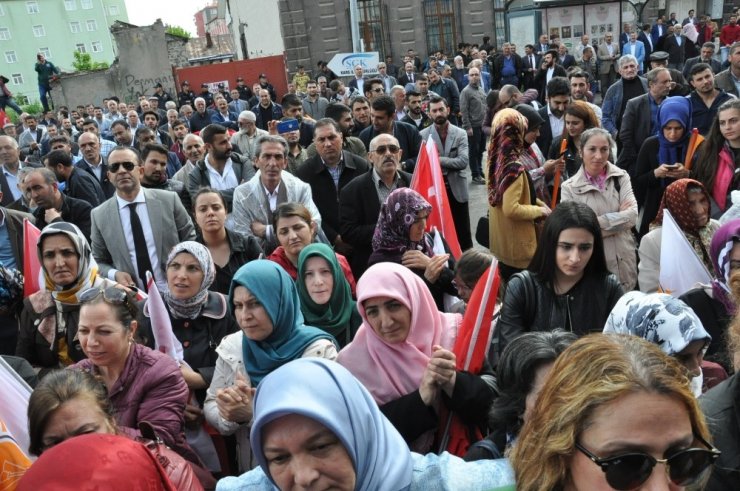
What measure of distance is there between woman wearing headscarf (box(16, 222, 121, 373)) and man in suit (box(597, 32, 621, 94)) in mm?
15170

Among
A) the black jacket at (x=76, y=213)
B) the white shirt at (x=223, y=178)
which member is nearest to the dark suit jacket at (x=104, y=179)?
the white shirt at (x=223, y=178)

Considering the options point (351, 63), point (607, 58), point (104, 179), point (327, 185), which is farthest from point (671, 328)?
point (607, 58)

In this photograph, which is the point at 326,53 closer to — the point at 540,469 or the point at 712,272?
the point at 712,272

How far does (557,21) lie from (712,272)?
15.1m

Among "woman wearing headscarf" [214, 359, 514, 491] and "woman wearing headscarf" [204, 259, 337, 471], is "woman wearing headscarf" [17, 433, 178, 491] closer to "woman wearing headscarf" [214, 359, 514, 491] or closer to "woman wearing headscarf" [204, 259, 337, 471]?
"woman wearing headscarf" [214, 359, 514, 491]

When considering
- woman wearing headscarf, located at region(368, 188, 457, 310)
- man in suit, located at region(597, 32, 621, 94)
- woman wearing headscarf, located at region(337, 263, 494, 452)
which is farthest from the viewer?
man in suit, located at region(597, 32, 621, 94)

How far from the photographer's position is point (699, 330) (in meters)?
2.46

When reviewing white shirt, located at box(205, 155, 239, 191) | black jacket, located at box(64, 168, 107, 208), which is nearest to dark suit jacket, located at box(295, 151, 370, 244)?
white shirt, located at box(205, 155, 239, 191)

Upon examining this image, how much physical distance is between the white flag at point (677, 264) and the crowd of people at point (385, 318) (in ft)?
0.32

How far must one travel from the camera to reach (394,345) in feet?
9.43

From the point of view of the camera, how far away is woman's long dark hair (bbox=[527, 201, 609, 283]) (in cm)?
331

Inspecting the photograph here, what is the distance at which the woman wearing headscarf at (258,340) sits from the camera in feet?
10.1

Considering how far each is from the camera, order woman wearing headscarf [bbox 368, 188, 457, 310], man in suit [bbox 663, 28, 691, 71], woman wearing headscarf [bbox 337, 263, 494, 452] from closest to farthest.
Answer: woman wearing headscarf [bbox 337, 263, 494, 452], woman wearing headscarf [bbox 368, 188, 457, 310], man in suit [bbox 663, 28, 691, 71]

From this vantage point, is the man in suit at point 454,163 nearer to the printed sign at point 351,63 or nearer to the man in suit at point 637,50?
the printed sign at point 351,63
